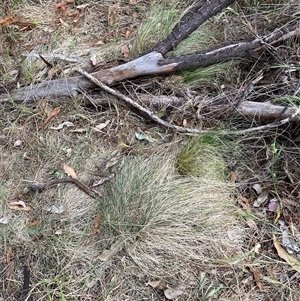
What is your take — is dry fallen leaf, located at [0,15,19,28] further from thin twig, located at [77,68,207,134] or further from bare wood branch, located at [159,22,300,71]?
bare wood branch, located at [159,22,300,71]

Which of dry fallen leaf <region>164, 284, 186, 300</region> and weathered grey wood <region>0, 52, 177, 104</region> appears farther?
weathered grey wood <region>0, 52, 177, 104</region>

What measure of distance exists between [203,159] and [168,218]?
0.42m

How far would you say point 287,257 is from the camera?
2.24 meters

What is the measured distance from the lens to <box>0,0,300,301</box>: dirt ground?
2209 millimetres

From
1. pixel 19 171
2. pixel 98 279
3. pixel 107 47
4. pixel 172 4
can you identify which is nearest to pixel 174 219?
pixel 98 279

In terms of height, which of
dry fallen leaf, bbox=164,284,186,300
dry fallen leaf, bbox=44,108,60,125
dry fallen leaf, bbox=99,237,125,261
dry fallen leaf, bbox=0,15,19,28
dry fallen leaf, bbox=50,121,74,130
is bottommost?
dry fallen leaf, bbox=164,284,186,300

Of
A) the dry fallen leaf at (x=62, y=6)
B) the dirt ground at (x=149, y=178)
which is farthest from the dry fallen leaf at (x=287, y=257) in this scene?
the dry fallen leaf at (x=62, y=6)

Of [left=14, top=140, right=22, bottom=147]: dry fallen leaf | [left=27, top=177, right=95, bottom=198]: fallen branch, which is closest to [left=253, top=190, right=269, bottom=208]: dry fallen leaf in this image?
[left=27, top=177, right=95, bottom=198]: fallen branch

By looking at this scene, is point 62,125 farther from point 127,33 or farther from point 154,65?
point 127,33

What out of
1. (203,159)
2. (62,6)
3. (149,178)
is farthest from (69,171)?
(62,6)

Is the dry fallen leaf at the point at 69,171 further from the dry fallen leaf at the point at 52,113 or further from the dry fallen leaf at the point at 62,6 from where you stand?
the dry fallen leaf at the point at 62,6

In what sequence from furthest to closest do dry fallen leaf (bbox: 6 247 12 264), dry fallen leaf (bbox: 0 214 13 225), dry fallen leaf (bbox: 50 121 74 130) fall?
1. dry fallen leaf (bbox: 50 121 74 130)
2. dry fallen leaf (bbox: 0 214 13 225)
3. dry fallen leaf (bbox: 6 247 12 264)

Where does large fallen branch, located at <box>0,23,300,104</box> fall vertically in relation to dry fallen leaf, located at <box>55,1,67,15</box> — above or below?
below

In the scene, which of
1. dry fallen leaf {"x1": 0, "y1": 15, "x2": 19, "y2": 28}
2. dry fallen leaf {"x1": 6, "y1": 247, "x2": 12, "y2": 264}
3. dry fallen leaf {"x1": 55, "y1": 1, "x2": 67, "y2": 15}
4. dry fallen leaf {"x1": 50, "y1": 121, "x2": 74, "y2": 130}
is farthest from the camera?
dry fallen leaf {"x1": 55, "y1": 1, "x2": 67, "y2": 15}
